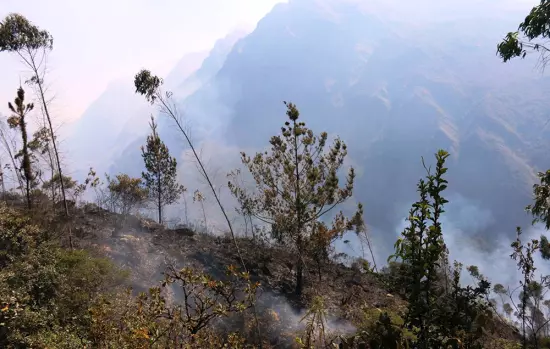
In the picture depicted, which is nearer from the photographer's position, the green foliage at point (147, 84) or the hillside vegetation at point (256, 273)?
the hillside vegetation at point (256, 273)

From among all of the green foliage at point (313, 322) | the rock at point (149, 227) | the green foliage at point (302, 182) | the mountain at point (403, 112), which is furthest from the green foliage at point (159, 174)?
the mountain at point (403, 112)

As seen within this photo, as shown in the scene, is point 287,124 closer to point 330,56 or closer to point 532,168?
point 532,168

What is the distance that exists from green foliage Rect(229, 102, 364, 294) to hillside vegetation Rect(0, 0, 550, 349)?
6 cm

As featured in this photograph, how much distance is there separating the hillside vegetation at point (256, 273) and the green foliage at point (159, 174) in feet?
2.81

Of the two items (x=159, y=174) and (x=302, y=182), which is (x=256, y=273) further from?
(x=159, y=174)

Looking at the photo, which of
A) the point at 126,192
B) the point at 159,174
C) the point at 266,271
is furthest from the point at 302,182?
the point at 126,192

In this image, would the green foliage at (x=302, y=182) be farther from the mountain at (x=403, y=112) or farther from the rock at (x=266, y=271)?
the mountain at (x=403, y=112)

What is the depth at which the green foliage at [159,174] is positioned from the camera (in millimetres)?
27438

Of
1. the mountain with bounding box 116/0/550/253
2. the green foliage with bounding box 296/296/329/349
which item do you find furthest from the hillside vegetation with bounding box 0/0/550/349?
the mountain with bounding box 116/0/550/253

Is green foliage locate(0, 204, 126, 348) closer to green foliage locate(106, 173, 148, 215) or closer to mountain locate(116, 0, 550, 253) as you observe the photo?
green foliage locate(106, 173, 148, 215)

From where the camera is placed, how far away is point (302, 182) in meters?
14.1

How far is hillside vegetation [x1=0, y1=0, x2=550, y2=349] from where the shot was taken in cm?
387

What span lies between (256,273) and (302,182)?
640 centimetres

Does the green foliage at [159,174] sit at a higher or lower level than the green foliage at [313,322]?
higher
